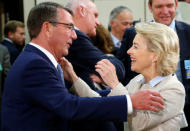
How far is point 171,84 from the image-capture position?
2227mm

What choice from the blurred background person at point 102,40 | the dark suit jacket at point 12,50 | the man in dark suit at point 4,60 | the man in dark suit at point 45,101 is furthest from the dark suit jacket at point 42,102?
the dark suit jacket at point 12,50

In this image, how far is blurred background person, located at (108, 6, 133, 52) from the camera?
5411mm

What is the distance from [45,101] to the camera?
77.8 inches

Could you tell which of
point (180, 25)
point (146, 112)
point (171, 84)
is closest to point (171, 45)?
point (171, 84)

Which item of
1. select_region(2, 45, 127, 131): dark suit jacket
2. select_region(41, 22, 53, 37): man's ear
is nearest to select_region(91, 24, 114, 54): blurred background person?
select_region(41, 22, 53, 37): man's ear

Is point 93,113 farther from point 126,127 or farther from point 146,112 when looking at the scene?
point 126,127

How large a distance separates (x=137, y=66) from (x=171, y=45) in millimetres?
249

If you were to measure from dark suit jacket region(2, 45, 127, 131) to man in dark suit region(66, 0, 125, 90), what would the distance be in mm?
623

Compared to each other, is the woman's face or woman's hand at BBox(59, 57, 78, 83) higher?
the woman's face

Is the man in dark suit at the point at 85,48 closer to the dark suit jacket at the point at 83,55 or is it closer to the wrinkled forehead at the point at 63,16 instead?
the dark suit jacket at the point at 83,55

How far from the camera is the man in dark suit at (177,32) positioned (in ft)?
10.6

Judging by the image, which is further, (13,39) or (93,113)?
(13,39)

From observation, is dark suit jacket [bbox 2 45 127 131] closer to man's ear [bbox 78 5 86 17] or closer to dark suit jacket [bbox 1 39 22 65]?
man's ear [bbox 78 5 86 17]

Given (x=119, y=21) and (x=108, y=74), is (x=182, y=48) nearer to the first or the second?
(x=108, y=74)
